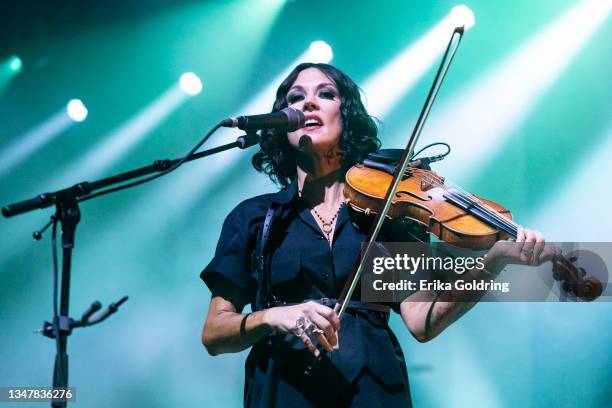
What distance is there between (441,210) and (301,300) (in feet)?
1.57

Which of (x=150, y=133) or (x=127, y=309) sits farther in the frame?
(x=150, y=133)

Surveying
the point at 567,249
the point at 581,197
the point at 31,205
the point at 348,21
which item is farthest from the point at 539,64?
the point at 31,205

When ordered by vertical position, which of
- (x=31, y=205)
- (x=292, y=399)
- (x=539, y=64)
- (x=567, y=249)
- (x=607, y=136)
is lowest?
(x=292, y=399)

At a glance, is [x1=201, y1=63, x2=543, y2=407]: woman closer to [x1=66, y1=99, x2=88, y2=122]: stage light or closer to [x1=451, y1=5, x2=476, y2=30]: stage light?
[x1=451, y1=5, x2=476, y2=30]: stage light

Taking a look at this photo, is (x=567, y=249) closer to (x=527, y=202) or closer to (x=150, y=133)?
(x=527, y=202)

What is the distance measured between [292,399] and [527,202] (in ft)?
6.48

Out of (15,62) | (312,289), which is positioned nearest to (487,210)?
(312,289)

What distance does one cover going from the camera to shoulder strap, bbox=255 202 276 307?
6.40ft

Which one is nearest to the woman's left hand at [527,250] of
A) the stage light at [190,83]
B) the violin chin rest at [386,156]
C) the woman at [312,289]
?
the woman at [312,289]

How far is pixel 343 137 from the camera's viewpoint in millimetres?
2332

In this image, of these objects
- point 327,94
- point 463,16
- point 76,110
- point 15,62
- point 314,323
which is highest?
point 15,62

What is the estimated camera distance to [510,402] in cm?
313

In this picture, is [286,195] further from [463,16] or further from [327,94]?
[463,16]

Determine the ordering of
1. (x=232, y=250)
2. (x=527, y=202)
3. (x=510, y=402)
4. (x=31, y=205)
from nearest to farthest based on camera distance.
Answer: (x=31, y=205)
(x=232, y=250)
(x=510, y=402)
(x=527, y=202)
